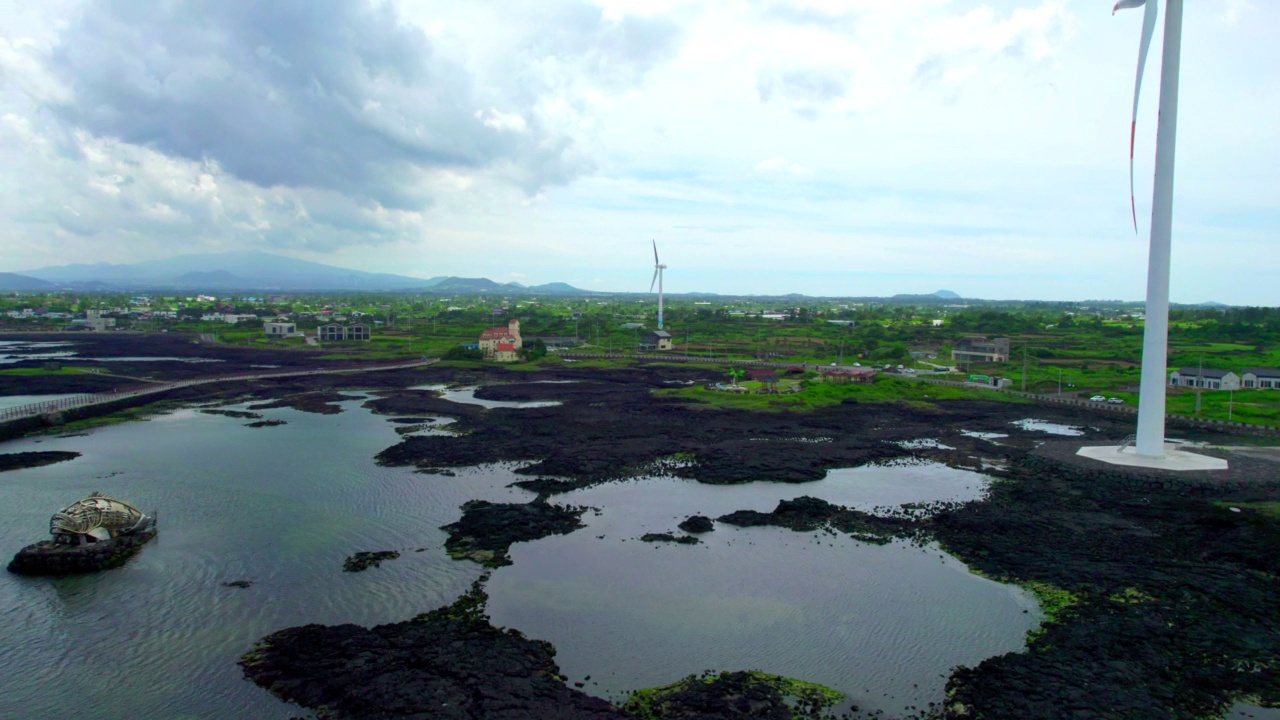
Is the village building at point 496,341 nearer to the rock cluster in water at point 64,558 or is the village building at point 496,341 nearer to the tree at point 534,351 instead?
the tree at point 534,351

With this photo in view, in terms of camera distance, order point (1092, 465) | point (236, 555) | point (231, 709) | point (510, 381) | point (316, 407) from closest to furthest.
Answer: point (231, 709) → point (236, 555) → point (1092, 465) → point (316, 407) → point (510, 381)

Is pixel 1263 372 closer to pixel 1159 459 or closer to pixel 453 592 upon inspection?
pixel 1159 459

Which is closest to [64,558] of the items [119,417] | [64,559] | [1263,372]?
[64,559]

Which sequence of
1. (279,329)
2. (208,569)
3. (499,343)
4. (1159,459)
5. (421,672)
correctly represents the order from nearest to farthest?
(421,672) → (208,569) → (1159,459) → (499,343) → (279,329)

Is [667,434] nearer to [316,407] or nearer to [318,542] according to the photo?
[318,542]

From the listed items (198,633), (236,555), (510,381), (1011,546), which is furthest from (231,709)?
(510,381)

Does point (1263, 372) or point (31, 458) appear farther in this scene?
point (1263, 372)

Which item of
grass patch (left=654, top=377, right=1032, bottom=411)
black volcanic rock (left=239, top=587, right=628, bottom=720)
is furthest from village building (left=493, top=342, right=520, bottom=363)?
black volcanic rock (left=239, top=587, right=628, bottom=720)
